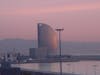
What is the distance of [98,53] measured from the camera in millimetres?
88562

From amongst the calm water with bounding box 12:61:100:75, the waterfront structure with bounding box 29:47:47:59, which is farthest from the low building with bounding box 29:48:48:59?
the calm water with bounding box 12:61:100:75

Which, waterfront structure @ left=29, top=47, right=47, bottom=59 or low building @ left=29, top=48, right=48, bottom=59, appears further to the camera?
waterfront structure @ left=29, top=47, right=47, bottom=59

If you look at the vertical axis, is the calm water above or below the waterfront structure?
below

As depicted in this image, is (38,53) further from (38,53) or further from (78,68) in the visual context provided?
(78,68)

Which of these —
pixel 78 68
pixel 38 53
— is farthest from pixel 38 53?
pixel 78 68

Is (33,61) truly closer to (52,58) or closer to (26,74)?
(52,58)

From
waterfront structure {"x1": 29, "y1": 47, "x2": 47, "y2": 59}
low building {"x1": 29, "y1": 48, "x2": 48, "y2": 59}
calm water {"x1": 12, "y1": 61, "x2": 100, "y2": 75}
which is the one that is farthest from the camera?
waterfront structure {"x1": 29, "y1": 47, "x2": 47, "y2": 59}

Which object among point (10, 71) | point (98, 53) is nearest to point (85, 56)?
point (98, 53)

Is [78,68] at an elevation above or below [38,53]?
below

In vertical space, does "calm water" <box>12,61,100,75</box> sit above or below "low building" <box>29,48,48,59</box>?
below

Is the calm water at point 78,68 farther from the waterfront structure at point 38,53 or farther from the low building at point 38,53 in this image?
the waterfront structure at point 38,53

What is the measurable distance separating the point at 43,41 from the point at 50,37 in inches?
62.0

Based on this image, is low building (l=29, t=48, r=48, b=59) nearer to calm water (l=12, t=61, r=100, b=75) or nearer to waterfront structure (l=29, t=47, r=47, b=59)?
waterfront structure (l=29, t=47, r=47, b=59)

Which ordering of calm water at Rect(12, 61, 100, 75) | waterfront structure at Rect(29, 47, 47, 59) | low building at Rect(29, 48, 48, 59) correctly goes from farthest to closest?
waterfront structure at Rect(29, 47, 47, 59) < low building at Rect(29, 48, 48, 59) < calm water at Rect(12, 61, 100, 75)
